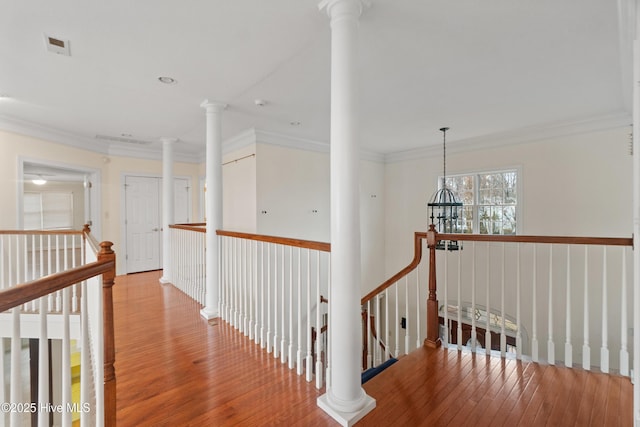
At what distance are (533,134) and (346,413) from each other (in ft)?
15.9

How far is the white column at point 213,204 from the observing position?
11.0 ft

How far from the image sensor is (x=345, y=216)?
1.80 meters

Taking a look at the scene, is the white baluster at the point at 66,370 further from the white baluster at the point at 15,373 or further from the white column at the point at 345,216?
the white column at the point at 345,216

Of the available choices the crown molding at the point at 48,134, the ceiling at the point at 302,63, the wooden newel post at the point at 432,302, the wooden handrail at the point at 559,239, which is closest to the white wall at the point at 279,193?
the ceiling at the point at 302,63

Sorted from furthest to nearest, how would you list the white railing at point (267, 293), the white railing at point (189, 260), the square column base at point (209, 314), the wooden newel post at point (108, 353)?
the white railing at point (189, 260)
the square column base at point (209, 314)
the white railing at point (267, 293)
the wooden newel post at point (108, 353)

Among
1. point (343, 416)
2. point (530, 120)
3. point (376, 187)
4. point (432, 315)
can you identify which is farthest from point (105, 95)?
point (530, 120)

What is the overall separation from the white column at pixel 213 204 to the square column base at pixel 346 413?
1.89 metres

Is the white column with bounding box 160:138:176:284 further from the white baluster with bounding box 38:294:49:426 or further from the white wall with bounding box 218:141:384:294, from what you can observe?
the white baluster with bounding box 38:294:49:426

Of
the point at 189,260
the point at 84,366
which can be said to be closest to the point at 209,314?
the point at 189,260

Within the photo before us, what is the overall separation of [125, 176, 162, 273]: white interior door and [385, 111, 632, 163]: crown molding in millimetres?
5387

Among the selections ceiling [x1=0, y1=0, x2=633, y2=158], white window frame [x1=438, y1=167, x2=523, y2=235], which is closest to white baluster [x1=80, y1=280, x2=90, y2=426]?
ceiling [x1=0, y1=0, x2=633, y2=158]

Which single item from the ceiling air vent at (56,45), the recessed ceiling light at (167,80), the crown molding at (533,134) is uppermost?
the recessed ceiling light at (167,80)

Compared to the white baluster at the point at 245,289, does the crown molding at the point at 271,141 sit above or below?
above

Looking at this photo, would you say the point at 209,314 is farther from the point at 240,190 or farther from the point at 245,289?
the point at 240,190
